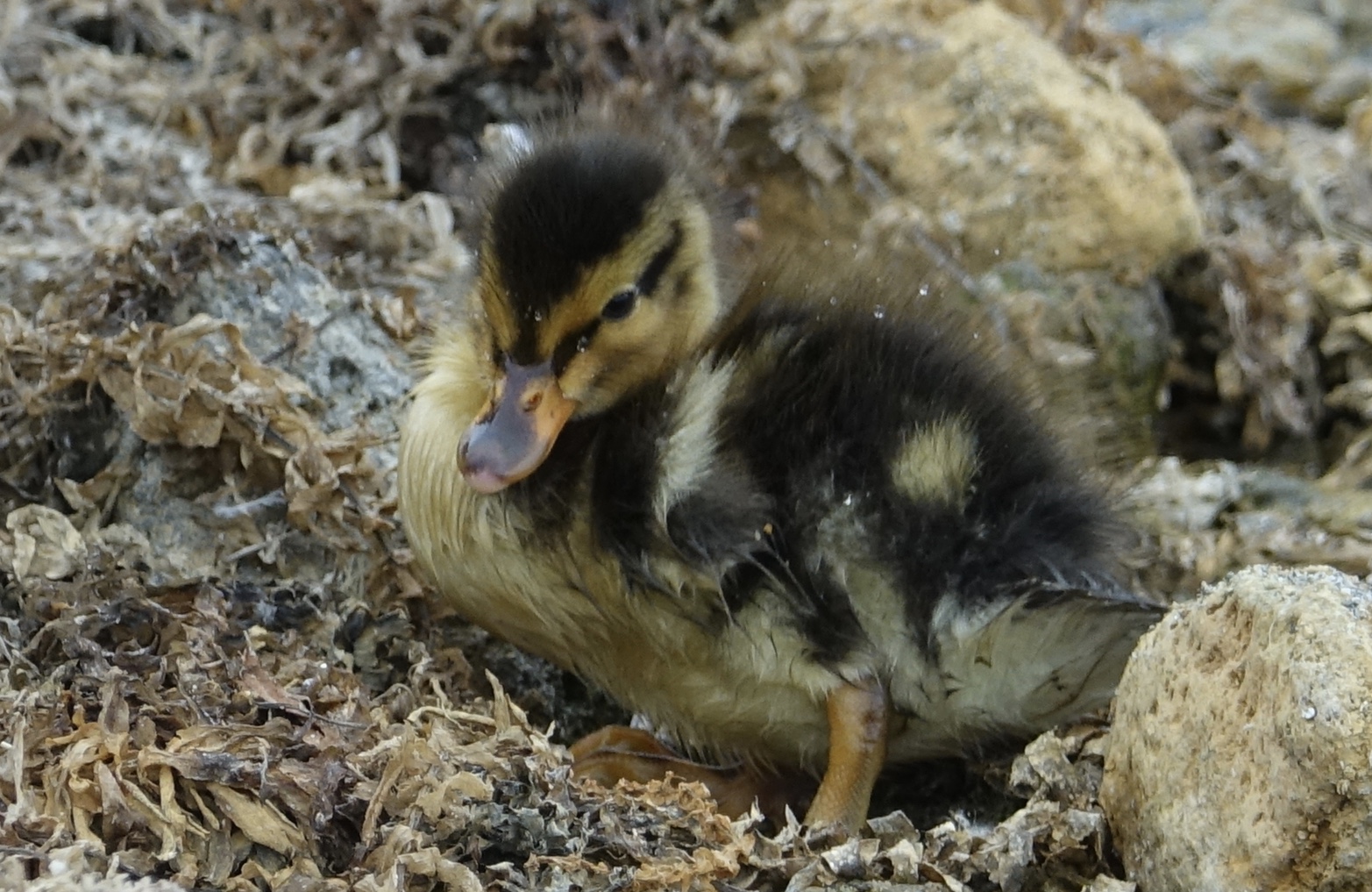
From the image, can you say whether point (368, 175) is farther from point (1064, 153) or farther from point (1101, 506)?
point (1101, 506)

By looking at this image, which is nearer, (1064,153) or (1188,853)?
(1188,853)

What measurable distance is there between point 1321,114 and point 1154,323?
189 cm

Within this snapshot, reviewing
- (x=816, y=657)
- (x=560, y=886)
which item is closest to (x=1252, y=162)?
(x=816, y=657)

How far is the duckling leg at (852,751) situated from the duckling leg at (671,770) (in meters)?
0.20

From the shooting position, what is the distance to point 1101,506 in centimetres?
238

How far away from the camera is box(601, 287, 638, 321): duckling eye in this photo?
2268mm

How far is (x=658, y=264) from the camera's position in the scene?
7.66 feet

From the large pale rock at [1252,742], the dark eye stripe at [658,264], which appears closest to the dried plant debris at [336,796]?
the large pale rock at [1252,742]

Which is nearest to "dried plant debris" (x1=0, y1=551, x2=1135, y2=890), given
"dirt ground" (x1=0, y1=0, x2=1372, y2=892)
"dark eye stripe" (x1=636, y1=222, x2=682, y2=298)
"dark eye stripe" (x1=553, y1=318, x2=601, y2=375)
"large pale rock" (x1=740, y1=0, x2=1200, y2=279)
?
"dirt ground" (x1=0, y1=0, x2=1372, y2=892)

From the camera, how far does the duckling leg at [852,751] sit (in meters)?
2.27

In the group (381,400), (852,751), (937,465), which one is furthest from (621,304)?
(381,400)

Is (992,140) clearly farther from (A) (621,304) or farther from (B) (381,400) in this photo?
(A) (621,304)

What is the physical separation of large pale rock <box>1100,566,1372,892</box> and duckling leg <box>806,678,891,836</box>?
368mm

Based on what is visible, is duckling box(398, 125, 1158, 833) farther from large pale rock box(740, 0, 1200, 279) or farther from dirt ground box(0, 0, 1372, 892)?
large pale rock box(740, 0, 1200, 279)
